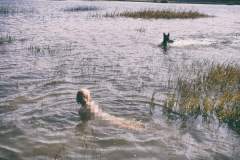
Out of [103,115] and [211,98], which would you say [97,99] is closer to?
[103,115]

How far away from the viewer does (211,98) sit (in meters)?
12.3

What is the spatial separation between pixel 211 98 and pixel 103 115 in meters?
4.26

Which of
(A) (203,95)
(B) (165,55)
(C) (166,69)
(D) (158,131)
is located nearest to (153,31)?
(B) (165,55)

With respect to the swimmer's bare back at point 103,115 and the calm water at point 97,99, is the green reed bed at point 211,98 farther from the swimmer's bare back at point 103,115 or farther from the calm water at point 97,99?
the swimmer's bare back at point 103,115

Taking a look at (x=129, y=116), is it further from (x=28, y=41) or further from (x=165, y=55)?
(x=28, y=41)


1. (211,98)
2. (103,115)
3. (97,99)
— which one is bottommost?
(97,99)

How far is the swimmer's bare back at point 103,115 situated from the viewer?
958 centimetres

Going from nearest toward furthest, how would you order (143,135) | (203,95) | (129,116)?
(143,135)
(129,116)
(203,95)

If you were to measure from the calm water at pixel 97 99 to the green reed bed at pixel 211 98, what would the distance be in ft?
1.71

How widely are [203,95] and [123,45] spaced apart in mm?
13019

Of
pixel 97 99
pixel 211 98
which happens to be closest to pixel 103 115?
pixel 97 99

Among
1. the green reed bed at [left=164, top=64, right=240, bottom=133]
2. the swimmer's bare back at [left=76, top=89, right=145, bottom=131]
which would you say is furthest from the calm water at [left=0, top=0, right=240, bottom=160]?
the green reed bed at [left=164, top=64, right=240, bottom=133]

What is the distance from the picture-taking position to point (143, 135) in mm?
9562

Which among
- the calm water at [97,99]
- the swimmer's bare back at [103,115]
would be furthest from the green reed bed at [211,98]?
the swimmer's bare back at [103,115]
